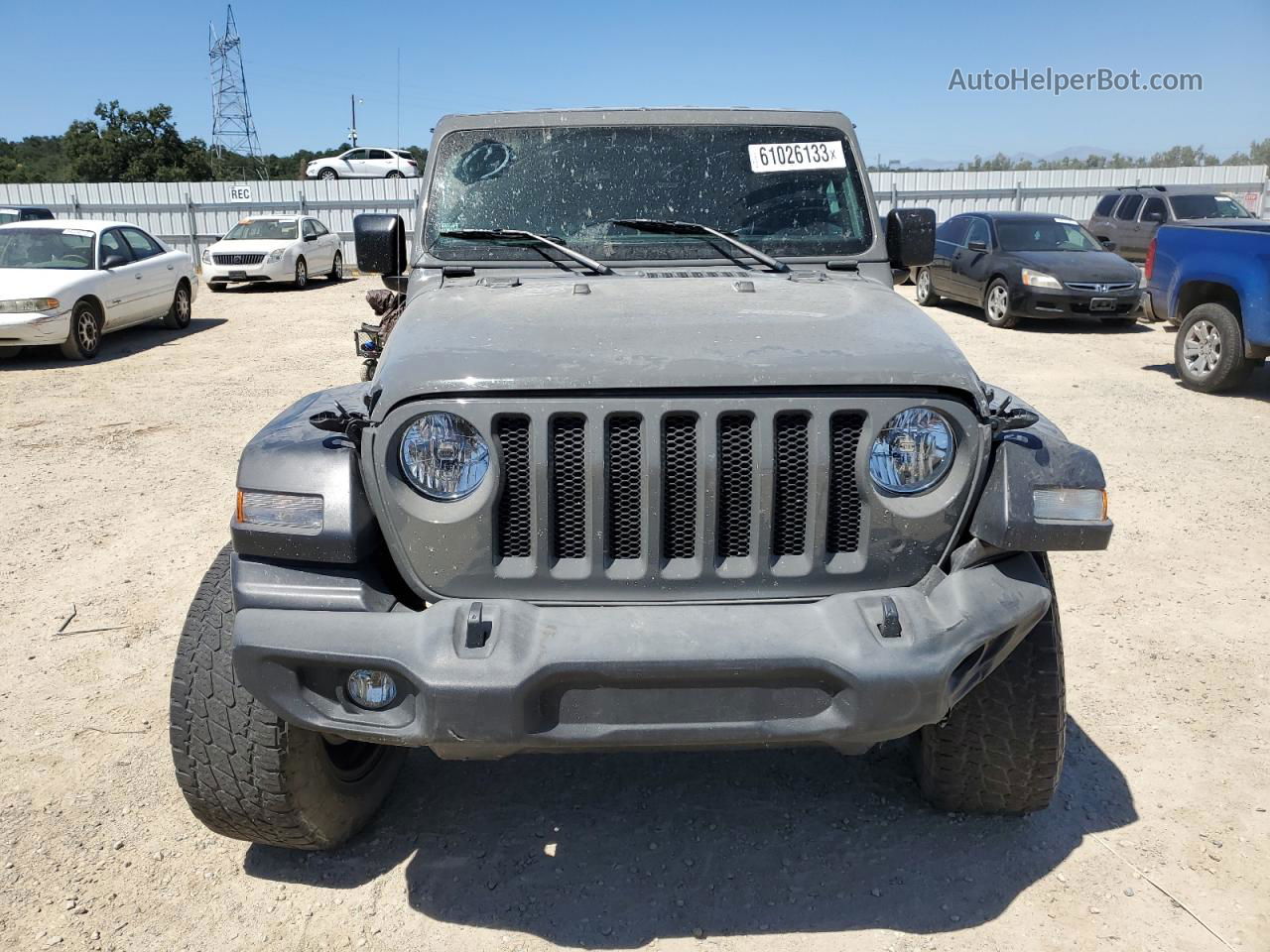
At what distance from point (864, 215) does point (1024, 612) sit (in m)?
1.88

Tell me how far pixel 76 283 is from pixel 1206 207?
1703 centimetres

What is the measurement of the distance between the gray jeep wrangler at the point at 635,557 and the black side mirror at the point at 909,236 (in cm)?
111

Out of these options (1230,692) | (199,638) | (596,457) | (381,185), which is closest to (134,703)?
(199,638)

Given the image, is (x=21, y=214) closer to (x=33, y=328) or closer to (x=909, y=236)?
(x=33, y=328)

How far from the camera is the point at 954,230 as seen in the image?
14.6m

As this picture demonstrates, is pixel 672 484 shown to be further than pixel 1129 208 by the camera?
No

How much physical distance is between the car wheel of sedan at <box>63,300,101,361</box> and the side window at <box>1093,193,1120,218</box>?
1668cm

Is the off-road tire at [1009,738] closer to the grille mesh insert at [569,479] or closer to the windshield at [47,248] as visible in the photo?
the grille mesh insert at [569,479]

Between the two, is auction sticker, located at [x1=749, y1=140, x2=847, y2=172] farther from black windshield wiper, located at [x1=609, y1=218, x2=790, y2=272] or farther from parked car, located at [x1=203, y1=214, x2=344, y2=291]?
parked car, located at [x1=203, y1=214, x2=344, y2=291]

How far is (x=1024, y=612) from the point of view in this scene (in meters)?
2.33

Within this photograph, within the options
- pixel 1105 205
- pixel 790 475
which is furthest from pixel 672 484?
pixel 1105 205

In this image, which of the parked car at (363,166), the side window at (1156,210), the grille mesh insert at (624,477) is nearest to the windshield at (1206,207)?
the side window at (1156,210)

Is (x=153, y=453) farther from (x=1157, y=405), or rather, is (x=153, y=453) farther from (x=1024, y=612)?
(x=1157, y=405)

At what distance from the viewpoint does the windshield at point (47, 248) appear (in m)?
11.6
